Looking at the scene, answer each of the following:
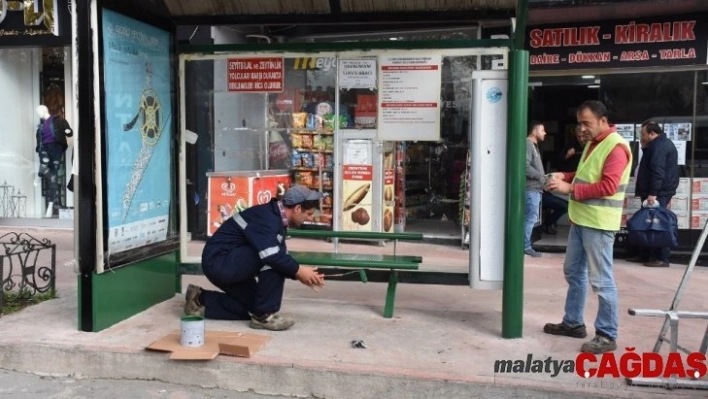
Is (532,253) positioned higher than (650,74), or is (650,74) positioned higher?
(650,74)

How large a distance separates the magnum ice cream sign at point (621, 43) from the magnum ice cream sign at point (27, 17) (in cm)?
642

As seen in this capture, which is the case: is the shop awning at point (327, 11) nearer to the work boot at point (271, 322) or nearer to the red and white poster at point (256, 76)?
the red and white poster at point (256, 76)

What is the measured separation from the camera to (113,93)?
5.17m

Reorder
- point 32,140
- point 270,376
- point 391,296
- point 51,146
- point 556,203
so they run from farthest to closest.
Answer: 1. point 32,140
2. point 51,146
3. point 556,203
4. point 391,296
5. point 270,376

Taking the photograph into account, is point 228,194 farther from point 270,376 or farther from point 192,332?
point 270,376

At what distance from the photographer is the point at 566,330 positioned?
16.9ft

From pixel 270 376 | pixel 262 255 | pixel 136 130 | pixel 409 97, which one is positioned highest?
pixel 409 97

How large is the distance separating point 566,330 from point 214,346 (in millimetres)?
2588

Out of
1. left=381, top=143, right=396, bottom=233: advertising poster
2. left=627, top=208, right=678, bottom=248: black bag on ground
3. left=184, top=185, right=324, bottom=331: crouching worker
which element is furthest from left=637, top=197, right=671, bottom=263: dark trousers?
left=184, top=185, right=324, bottom=331: crouching worker

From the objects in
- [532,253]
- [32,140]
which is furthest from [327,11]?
[32,140]

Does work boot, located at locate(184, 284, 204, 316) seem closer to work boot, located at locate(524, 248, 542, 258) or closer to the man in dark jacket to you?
work boot, located at locate(524, 248, 542, 258)

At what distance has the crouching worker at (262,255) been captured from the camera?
200 inches

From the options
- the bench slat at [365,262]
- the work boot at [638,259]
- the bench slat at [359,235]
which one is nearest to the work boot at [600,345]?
the bench slat at [365,262]

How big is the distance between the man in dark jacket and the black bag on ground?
0.41ft
